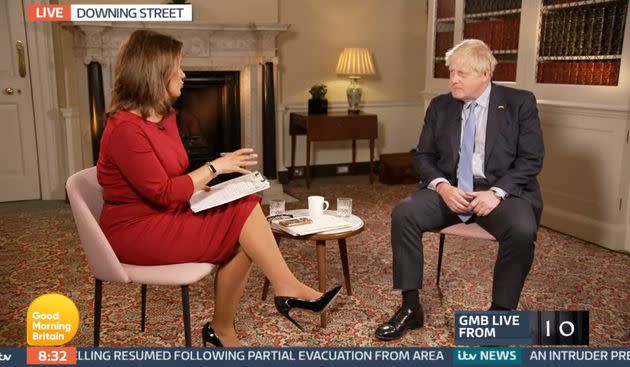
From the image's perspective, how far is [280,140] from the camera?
5930mm

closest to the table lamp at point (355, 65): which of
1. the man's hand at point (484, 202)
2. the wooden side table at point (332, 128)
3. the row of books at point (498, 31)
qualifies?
the wooden side table at point (332, 128)

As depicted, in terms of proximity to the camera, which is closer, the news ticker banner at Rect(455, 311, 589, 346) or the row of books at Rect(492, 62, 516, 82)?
the news ticker banner at Rect(455, 311, 589, 346)

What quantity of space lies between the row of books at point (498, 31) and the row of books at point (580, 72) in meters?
0.32

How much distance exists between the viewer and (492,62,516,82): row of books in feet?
14.3

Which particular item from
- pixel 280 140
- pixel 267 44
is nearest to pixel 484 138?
pixel 267 44

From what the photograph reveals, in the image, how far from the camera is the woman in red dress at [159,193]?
202cm

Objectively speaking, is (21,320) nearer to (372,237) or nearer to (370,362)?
(370,362)

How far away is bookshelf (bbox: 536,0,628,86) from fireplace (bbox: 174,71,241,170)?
2.59 m

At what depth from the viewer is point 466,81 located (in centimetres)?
265

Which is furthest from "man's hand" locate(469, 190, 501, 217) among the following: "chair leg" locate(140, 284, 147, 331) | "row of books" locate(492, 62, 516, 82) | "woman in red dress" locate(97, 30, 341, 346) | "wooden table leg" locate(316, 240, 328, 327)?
"row of books" locate(492, 62, 516, 82)

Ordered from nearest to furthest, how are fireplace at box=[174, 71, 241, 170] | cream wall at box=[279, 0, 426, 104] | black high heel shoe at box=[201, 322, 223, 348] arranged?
black high heel shoe at box=[201, 322, 223, 348]
fireplace at box=[174, 71, 241, 170]
cream wall at box=[279, 0, 426, 104]

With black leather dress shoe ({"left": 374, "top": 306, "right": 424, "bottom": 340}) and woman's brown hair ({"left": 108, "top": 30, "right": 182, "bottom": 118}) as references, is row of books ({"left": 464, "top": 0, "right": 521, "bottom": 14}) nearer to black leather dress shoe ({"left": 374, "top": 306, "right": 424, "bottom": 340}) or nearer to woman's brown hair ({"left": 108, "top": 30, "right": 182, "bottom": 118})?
black leather dress shoe ({"left": 374, "top": 306, "right": 424, "bottom": 340})

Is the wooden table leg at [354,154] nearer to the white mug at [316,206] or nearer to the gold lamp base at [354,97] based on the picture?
the gold lamp base at [354,97]

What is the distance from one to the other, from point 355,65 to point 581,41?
7.53ft
